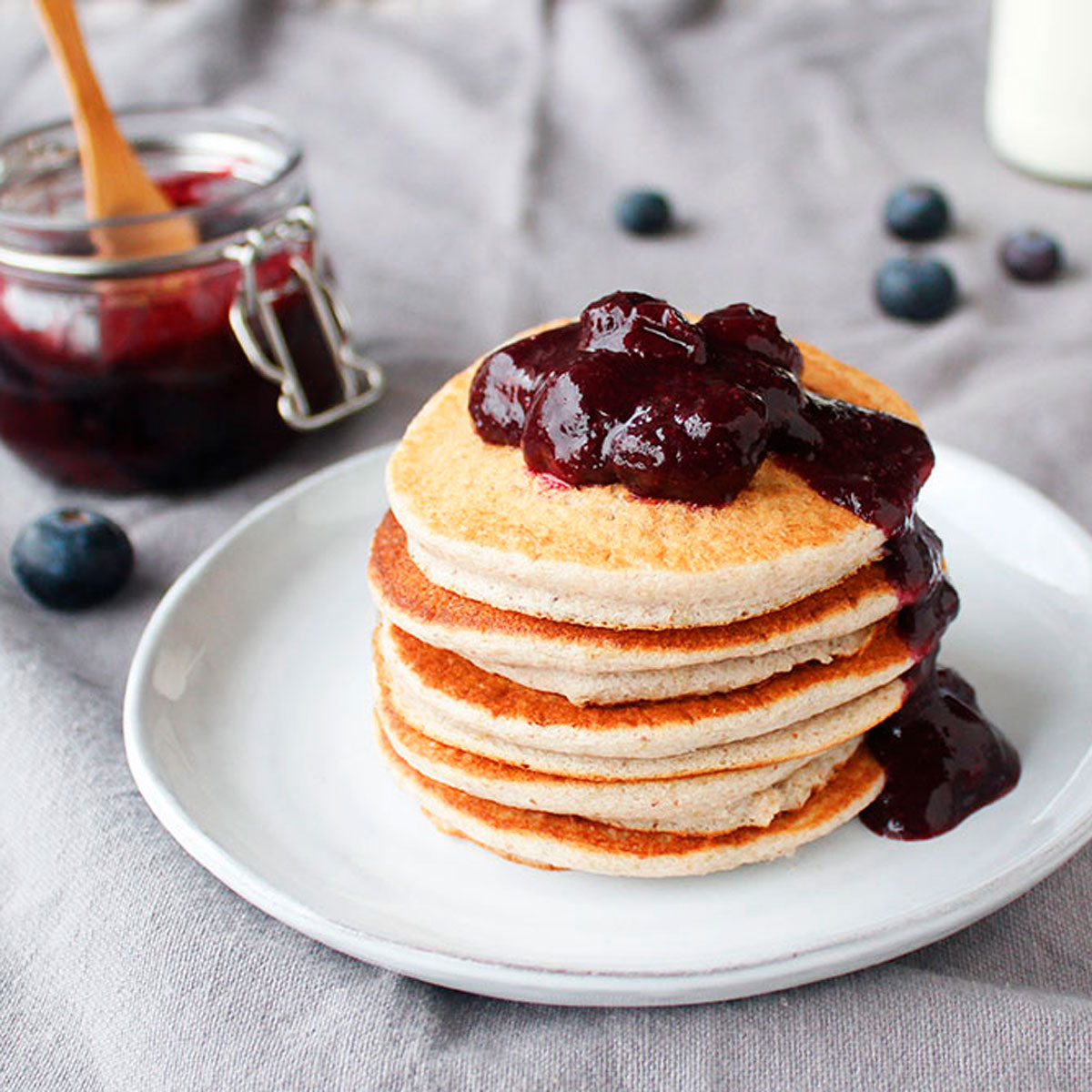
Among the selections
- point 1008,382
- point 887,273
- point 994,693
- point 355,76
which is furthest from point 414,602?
point 355,76

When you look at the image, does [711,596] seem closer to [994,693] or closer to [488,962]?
[488,962]

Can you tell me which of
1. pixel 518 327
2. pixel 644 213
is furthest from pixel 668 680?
pixel 644 213

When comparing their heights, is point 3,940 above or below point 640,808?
below

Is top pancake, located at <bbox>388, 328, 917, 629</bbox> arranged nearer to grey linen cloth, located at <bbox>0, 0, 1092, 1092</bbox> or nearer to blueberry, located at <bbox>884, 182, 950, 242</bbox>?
grey linen cloth, located at <bbox>0, 0, 1092, 1092</bbox>

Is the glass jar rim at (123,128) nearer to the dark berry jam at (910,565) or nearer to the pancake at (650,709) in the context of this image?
the pancake at (650,709)

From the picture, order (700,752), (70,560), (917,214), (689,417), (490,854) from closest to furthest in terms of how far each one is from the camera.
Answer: (689,417)
(700,752)
(490,854)
(70,560)
(917,214)

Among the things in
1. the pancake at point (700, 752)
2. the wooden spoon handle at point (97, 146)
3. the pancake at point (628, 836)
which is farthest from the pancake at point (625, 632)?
the wooden spoon handle at point (97, 146)

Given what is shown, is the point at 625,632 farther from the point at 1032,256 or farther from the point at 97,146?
the point at 1032,256
